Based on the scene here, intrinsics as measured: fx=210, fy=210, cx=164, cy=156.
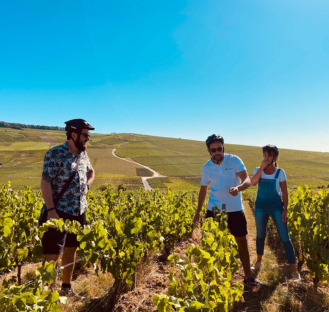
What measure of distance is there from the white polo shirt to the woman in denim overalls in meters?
0.68

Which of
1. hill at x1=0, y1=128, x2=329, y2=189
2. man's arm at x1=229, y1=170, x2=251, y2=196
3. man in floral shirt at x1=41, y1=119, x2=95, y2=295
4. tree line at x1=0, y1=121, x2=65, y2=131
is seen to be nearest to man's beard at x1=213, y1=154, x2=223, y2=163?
man's arm at x1=229, y1=170, x2=251, y2=196

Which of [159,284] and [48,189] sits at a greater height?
[48,189]

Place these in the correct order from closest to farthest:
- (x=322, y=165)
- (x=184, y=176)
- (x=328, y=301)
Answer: (x=328, y=301)
(x=184, y=176)
(x=322, y=165)

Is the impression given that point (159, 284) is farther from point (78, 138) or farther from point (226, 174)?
point (78, 138)

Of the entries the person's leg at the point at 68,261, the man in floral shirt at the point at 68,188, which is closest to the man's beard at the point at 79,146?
the man in floral shirt at the point at 68,188

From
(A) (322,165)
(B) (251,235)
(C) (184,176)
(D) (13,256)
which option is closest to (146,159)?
(C) (184,176)

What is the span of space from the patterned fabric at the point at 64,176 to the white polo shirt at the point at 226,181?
6.25 ft

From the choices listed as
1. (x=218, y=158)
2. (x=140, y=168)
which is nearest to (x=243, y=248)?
(x=218, y=158)

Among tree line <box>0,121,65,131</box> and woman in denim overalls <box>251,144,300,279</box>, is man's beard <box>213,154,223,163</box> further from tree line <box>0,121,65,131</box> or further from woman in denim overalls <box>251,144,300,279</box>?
tree line <box>0,121,65,131</box>

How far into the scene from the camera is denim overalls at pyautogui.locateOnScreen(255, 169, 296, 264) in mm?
3480

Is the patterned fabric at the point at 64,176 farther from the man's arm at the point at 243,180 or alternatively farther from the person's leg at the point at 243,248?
the person's leg at the point at 243,248

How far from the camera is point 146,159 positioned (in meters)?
62.6

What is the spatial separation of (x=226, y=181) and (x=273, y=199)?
1.05 meters

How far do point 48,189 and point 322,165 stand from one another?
73.8 m
